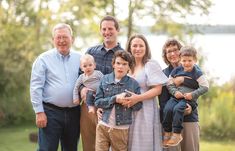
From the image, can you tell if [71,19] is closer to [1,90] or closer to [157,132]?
[1,90]

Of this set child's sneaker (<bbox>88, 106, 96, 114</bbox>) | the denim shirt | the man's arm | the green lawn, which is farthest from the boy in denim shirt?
the green lawn

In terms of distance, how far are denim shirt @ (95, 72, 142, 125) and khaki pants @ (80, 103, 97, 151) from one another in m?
0.37

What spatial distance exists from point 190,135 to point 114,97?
0.73m

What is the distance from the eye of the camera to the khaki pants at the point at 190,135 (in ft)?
12.2

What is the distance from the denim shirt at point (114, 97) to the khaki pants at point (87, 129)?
375 millimetres

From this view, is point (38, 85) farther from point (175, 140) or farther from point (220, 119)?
point (220, 119)

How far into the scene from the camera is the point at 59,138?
411 centimetres

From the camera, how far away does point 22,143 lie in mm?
7332

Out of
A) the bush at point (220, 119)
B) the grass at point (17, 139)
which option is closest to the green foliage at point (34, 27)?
the grass at point (17, 139)

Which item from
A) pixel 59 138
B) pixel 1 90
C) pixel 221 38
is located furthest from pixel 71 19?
pixel 221 38

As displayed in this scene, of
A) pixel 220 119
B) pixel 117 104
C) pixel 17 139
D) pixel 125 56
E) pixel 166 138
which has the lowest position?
pixel 17 139

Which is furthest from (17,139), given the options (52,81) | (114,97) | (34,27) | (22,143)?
(114,97)

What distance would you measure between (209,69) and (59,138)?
6257 millimetres

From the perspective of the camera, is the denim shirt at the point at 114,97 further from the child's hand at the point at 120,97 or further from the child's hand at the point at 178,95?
the child's hand at the point at 178,95
